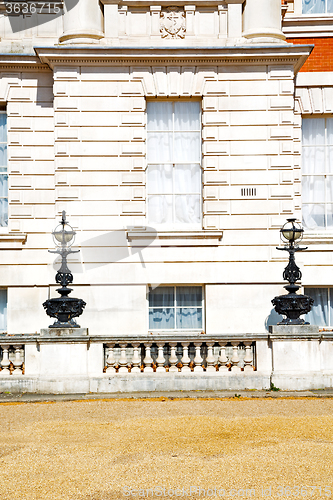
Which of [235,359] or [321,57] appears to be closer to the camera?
[235,359]

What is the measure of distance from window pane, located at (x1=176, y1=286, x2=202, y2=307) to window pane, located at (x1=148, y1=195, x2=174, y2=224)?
6.26ft

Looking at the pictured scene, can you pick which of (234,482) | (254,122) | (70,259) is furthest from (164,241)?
(234,482)

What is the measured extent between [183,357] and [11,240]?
6877mm

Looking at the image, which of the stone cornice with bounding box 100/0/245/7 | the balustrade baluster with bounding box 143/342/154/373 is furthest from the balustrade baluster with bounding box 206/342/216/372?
the stone cornice with bounding box 100/0/245/7

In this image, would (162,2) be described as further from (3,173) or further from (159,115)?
(3,173)

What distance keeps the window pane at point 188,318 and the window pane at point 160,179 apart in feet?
10.8

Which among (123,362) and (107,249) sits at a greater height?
(107,249)

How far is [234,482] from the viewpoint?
6723 millimetres

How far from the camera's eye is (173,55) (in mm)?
16625

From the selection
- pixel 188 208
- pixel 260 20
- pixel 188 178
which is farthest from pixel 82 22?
pixel 188 208

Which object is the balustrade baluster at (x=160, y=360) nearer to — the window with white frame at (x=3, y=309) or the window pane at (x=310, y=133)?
the window with white frame at (x=3, y=309)

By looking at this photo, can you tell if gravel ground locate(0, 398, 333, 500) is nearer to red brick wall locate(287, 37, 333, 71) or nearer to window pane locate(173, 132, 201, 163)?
window pane locate(173, 132, 201, 163)

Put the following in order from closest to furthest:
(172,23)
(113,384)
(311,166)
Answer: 1. (113,384)
2. (172,23)
3. (311,166)

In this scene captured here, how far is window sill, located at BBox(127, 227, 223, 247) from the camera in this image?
1672 cm
